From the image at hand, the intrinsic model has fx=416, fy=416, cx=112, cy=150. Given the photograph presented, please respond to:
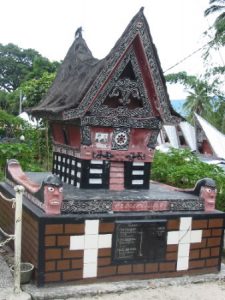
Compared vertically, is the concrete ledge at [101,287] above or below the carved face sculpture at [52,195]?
below

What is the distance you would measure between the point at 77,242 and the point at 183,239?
178 centimetres

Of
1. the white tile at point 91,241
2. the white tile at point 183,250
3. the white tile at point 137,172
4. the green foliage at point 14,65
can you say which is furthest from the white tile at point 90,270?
the green foliage at point 14,65

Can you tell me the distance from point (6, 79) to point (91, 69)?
50.9 metres

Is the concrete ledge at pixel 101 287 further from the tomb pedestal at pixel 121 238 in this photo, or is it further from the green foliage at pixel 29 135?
the green foliage at pixel 29 135

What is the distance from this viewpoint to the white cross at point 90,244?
19.8 ft

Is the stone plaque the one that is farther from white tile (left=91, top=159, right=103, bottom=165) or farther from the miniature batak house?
white tile (left=91, top=159, right=103, bottom=165)

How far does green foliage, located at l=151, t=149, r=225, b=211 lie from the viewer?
9.51 m

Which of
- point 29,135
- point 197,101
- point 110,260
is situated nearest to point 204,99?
point 197,101

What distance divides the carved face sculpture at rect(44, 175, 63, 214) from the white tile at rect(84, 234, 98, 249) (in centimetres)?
60

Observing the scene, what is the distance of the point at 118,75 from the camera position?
→ 695cm

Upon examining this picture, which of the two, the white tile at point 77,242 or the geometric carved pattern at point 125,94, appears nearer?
the white tile at point 77,242

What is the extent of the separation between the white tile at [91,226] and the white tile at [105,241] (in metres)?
0.13

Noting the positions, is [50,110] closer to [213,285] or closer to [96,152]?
[96,152]

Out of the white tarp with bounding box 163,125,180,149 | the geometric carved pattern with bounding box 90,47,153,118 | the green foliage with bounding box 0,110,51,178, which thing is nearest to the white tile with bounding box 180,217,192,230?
the geometric carved pattern with bounding box 90,47,153,118
